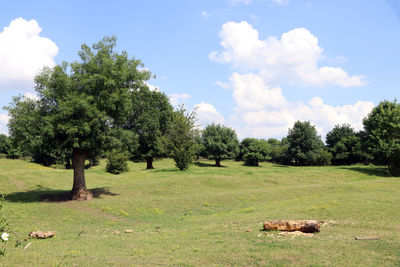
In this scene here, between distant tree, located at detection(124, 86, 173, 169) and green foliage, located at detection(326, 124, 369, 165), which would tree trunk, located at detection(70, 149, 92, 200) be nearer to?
distant tree, located at detection(124, 86, 173, 169)

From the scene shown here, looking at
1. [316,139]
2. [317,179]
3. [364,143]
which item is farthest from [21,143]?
[316,139]

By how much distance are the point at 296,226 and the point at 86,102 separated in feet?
67.5

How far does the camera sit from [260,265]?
955 cm

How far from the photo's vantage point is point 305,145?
84.6 m

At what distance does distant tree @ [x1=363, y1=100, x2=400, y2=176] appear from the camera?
55812mm

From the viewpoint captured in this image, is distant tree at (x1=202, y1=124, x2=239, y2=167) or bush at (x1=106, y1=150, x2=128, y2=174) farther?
distant tree at (x1=202, y1=124, x2=239, y2=167)

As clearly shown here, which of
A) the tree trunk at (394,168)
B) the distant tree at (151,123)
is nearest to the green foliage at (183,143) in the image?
the distant tree at (151,123)

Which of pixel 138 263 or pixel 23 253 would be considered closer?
pixel 138 263

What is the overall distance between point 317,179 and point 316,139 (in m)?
39.9

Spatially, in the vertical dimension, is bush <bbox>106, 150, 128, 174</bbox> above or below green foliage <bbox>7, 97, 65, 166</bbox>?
below

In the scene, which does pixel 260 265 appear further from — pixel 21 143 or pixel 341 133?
pixel 341 133

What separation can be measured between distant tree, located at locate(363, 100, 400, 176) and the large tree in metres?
50.9

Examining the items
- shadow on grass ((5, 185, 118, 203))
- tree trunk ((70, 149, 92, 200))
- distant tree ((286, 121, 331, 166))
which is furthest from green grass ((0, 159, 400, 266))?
distant tree ((286, 121, 331, 166))

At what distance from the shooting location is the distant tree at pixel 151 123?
6274 centimetres
